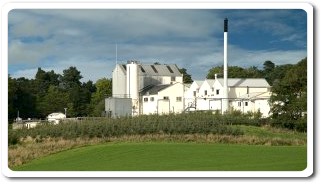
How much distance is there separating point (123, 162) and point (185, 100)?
20850mm

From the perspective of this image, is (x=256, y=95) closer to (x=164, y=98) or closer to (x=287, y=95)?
(x=164, y=98)

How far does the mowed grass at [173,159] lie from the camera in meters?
7.45

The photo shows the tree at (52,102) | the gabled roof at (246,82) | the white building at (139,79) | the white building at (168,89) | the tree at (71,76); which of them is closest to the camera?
the tree at (71,76)

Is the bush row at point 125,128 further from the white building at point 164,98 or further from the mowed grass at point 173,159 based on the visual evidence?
the white building at point 164,98

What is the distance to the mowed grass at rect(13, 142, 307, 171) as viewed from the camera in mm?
7445

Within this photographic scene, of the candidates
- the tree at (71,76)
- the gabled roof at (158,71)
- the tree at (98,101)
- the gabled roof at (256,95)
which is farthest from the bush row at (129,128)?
the gabled roof at (158,71)

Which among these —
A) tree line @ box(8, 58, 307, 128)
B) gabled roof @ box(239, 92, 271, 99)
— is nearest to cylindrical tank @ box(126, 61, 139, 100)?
tree line @ box(8, 58, 307, 128)

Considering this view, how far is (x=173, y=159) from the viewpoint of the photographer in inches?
333

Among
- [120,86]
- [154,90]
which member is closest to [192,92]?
[154,90]
